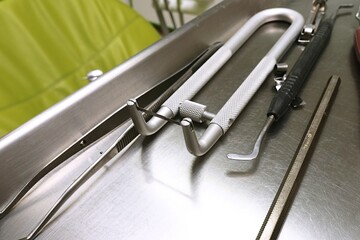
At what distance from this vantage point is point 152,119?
1.42 feet

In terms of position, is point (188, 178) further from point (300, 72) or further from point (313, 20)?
point (313, 20)

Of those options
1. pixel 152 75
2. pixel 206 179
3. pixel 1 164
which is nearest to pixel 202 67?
pixel 152 75

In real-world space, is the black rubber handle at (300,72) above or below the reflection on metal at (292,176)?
above

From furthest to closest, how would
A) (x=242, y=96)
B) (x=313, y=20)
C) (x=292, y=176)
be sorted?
(x=313, y=20)
(x=242, y=96)
(x=292, y=176)

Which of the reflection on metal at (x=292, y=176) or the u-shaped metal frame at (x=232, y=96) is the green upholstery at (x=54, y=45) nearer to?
the u-shaped metal frame at (x=232, y=96)

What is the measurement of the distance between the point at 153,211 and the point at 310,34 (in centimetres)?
46

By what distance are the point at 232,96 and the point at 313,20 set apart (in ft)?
1.00

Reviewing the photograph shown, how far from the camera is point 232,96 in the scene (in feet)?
1.51

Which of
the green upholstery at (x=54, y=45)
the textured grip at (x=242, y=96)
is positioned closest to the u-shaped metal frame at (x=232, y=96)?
the textured grip at (x=242, y=96)

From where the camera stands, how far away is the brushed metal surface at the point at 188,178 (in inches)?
13.4

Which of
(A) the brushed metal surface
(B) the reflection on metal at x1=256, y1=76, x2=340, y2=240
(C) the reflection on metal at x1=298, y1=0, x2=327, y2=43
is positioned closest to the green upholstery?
(A) the brushed metal surface

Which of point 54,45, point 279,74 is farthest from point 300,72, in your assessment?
point 54,45

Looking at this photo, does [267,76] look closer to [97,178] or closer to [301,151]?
[301,151]

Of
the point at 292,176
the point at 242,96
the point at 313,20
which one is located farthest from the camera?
the point at 313,20
